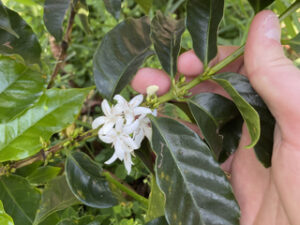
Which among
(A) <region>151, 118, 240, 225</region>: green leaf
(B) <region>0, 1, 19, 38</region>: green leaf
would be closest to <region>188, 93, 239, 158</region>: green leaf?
(A) <region>151, 118, 240, 225</region>: green leaf

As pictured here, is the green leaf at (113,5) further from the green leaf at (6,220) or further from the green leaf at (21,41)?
the green leaf at (6,220)

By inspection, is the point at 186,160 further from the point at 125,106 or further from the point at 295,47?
the point at 295,47

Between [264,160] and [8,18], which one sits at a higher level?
[8,18]

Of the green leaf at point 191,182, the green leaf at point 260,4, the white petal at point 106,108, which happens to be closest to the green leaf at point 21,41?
the white petal at point 106,108

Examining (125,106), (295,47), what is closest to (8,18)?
(125,106)

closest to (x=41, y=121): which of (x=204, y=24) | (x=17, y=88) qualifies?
(x=17, y=88)

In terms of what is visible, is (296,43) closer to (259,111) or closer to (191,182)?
(259,111)
